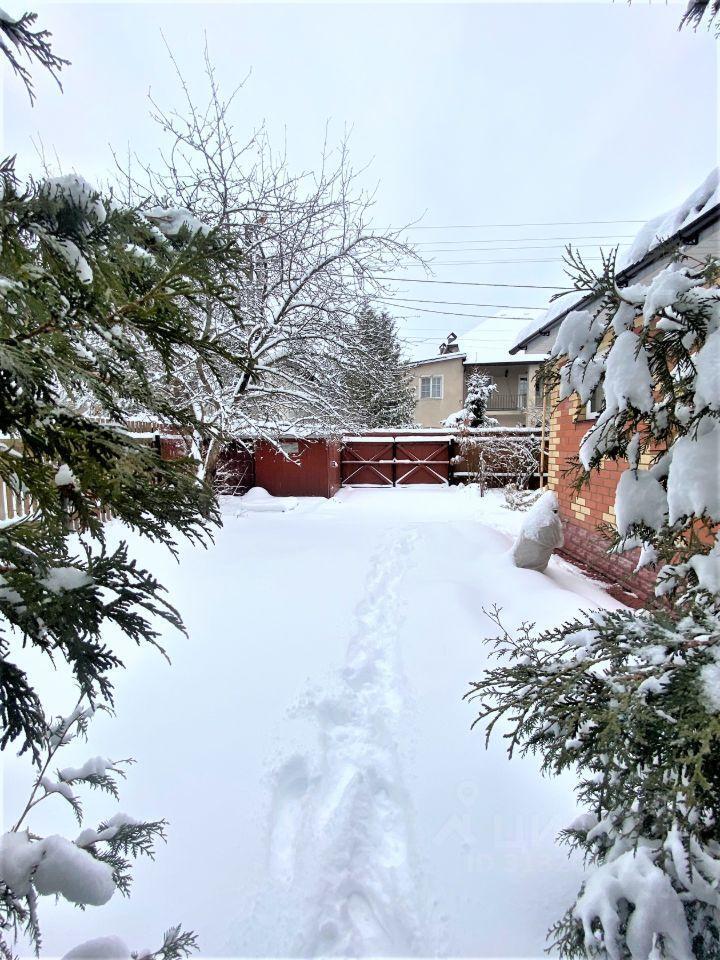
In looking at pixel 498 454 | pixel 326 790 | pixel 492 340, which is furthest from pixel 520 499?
pixel 492 340

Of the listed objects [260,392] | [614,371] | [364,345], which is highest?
[364,345]

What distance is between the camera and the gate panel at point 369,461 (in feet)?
44.7

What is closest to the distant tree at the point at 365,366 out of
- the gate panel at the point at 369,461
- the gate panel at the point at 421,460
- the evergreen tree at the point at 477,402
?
the gate panel at the point at 369,461

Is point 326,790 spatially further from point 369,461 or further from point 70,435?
point 369,461

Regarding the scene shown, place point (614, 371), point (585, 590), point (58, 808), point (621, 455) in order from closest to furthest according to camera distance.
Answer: point (614, 371) < point (621, 455) < point (58, 808) < point (585, 590)

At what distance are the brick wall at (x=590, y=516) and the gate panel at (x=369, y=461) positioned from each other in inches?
291

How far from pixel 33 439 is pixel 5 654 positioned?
0.41m

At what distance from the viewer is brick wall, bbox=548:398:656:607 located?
419 cm

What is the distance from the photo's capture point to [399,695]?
2779 millimetres

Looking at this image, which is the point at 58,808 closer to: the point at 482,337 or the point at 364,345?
the point at 364,345

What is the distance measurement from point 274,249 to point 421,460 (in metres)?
8.15

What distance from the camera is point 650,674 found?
106 centimetres

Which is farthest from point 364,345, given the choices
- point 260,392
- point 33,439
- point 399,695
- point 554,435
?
point 33,439

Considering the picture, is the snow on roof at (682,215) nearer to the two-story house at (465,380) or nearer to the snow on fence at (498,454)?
the snow on fence at (498,454)
